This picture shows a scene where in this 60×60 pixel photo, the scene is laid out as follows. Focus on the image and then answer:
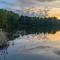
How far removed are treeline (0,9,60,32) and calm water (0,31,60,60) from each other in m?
0.11

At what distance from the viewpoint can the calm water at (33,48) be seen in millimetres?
3024

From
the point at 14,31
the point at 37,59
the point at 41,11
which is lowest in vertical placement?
the point at 37,59

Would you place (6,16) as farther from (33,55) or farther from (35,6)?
(33,55)

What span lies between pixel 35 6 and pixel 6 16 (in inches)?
14.5

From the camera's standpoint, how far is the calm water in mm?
3024

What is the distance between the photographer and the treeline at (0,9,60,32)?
3.12 metres

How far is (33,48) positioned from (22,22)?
34 cm

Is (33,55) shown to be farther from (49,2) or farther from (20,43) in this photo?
(49,2)

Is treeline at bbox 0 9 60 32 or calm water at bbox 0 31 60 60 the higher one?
treeline at bbox 0 9 60 32

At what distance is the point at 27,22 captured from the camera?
10.3 feet

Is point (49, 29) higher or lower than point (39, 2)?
lower

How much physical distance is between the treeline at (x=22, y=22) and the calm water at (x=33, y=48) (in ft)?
0.37

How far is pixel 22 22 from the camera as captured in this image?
10.3 feet

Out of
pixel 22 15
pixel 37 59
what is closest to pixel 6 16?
pixel 22 15
